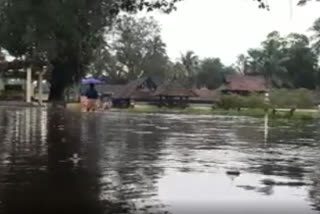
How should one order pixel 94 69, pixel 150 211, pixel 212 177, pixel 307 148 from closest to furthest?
1. pixel 150 211
2. pixel 212 177
3. pixel 307 148
4. pixel 94 69

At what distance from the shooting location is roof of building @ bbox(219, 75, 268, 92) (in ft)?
335

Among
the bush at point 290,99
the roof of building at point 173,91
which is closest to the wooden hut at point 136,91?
the roof of building at point 173,91

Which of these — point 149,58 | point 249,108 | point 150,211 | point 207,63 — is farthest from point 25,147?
point 207,63

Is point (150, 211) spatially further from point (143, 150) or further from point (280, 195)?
point (143, 150)

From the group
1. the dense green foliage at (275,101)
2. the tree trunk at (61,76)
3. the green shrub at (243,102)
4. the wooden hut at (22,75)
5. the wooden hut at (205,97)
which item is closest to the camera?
the wooden hut at (22,75)

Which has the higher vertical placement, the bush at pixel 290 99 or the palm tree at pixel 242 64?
the palm tree at pixel 242 64

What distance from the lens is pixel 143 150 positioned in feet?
44.6

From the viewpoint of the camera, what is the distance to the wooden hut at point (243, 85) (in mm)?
101688

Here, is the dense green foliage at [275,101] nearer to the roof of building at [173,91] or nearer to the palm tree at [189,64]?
the roof of building at [173,91]

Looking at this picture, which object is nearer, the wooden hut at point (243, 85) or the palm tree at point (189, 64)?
the wooden hut at point (243, 85)

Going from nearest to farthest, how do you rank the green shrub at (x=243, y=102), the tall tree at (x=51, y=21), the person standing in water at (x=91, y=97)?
1. the tall tree at (x=51, y=21)
2. the person standing in water at (x=91, y=97)
3. the green shrub at (x=243, y=102)

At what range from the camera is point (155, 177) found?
31.1ft

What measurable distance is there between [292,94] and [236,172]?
58.2 m

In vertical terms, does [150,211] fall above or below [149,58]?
below
